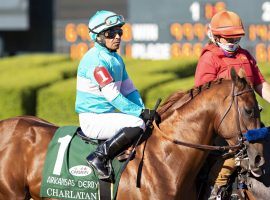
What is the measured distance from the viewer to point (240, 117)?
5.42 m

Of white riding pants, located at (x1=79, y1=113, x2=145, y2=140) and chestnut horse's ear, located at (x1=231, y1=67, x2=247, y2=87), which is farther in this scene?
white riding pants, located at (x1=79, y1=113, x2=145, y2=140)

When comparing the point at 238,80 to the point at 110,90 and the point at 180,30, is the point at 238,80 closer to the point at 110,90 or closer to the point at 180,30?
the point at 110,90

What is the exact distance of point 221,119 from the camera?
5496 mm

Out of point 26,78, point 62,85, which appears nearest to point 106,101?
point 62,85

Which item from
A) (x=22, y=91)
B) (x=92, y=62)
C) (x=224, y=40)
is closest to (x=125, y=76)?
(x=92, y=62)

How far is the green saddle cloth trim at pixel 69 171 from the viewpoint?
576 cm

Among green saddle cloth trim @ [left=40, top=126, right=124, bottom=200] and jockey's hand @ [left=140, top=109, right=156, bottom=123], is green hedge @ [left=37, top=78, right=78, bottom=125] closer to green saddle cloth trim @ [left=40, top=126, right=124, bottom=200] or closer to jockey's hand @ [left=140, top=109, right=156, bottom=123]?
green saddle cloth trim @ [left=40, top=126, right=124, bottom=200]

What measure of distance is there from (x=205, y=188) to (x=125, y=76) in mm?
987

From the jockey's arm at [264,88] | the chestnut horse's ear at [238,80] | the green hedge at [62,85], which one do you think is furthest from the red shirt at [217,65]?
the green hedge at [62,85]

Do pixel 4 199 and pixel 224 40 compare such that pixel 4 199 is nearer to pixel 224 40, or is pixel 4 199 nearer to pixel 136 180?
pixel 136 180

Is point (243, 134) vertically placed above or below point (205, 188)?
above

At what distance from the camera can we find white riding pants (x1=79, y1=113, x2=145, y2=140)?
18.7 ft

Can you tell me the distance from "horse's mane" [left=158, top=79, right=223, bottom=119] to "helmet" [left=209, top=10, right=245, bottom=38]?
44 centimetres

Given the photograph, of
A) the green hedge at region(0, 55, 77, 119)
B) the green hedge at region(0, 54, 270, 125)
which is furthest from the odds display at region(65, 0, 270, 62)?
the green hedge at region(0, 55, 77, 119)
